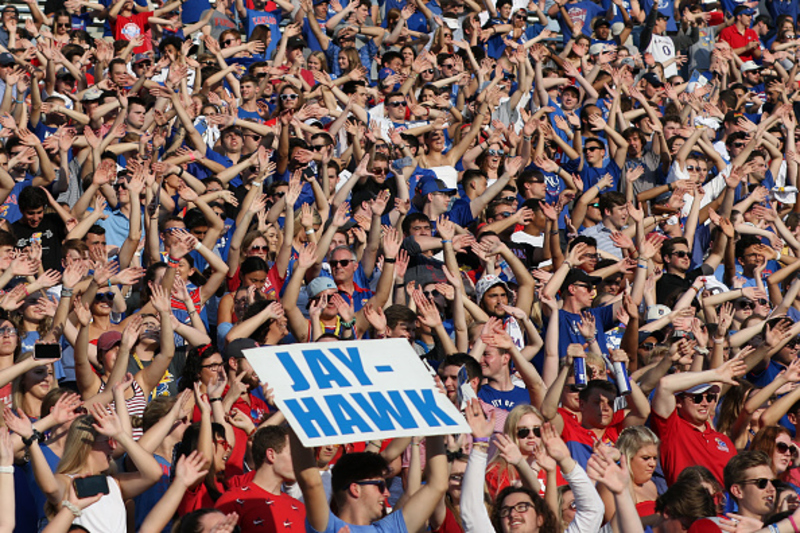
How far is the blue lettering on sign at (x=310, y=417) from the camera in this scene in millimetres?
4699

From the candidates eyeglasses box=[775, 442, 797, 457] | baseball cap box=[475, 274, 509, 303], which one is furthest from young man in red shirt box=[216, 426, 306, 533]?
baseball cap box=[475, 274, 509, 303]

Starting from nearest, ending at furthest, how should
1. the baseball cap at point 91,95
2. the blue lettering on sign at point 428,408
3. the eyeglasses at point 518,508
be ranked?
the blue lettering on sign at point 428,408
the eyeglasses at point 518,508
the baseball cap at point 91,95

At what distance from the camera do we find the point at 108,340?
732 centimetres

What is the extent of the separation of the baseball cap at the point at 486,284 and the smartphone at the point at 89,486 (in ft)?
12.8

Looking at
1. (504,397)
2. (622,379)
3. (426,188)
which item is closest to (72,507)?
(504,397)

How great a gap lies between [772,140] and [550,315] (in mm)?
5300

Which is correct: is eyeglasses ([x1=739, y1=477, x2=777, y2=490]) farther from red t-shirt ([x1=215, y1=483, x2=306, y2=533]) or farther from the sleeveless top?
the sleeveless top

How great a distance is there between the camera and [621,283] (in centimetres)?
962

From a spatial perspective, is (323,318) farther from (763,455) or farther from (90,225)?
(763,455)

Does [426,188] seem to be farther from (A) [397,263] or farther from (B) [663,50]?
(B) [663,50]

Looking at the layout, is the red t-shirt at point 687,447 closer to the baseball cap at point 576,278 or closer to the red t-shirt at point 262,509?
the baseball cap at point 576,278

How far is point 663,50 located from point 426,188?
6820 millimetres

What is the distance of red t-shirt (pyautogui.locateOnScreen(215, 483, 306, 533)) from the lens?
18.1 feet

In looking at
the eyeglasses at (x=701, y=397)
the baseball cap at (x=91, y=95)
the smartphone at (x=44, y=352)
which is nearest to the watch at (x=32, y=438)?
the smartphone at (x=44, y=352)
